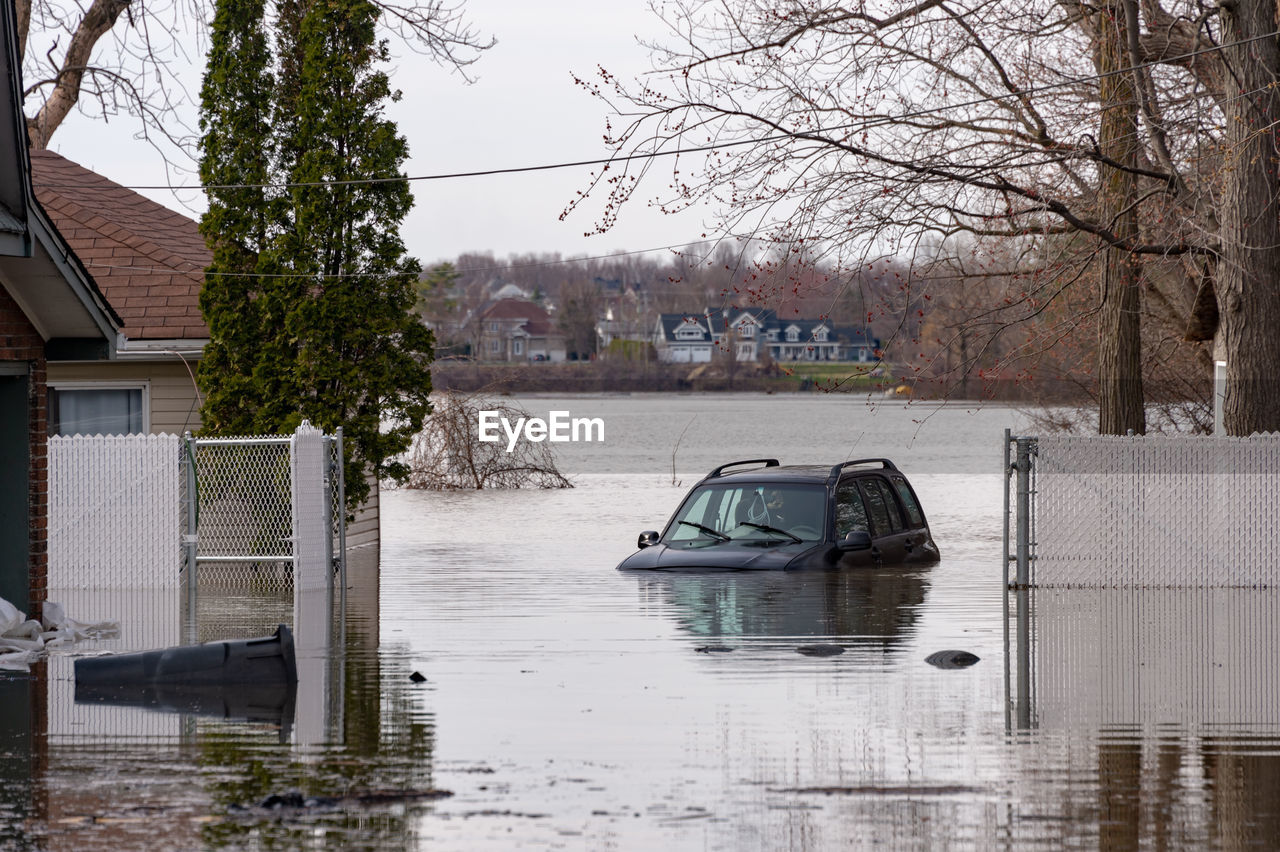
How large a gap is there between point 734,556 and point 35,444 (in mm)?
6305

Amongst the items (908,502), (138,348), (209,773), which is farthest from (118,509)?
(209,773)

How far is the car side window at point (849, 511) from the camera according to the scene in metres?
16.0

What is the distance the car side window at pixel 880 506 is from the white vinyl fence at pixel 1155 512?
1.53 m

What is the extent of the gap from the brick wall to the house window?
7.26 meters

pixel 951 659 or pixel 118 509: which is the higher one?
pixel 118 509

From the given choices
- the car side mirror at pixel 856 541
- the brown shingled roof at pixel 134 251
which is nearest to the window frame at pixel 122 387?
the brown shingled roof at pixel 134 251

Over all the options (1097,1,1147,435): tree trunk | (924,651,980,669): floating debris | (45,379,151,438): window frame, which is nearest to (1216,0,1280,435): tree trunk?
(1097,1,1147,435): tree trunk

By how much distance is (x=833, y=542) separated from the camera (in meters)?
15.6

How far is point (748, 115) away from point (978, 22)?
173 inches

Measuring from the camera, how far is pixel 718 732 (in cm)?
938

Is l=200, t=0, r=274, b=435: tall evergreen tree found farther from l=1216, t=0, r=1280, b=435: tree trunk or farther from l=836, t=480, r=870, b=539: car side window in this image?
l=1216, t=0, r=1280, b=435: tree trunk

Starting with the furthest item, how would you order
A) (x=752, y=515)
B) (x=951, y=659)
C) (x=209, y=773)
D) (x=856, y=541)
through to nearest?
(x=752, y=515)
(x=856, y=541)
(x=951, y=659)
(x=209, y=773)

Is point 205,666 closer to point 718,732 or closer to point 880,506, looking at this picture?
point 718,732

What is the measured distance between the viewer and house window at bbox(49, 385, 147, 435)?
2047 cm
